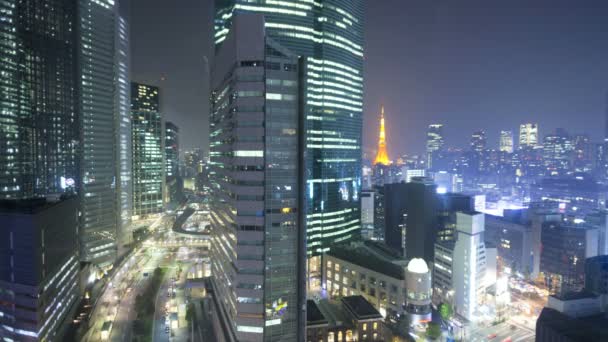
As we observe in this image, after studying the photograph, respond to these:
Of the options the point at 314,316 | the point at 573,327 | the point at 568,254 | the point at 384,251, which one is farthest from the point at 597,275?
the point at 314,316

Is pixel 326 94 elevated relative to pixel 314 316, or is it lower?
elevated

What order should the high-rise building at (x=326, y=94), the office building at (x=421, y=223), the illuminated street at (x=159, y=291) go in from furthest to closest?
1. the office building at (x=421, y=223)
2. the high-rise building at (x=326, y=94)
3. the illuminated street at (x=159, y=291)

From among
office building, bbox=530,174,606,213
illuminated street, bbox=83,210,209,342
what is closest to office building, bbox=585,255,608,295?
illuminated street, bbox=83,210,209,342

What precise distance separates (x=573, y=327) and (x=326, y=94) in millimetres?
71989

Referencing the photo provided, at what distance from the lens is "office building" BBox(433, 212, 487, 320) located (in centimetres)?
7938

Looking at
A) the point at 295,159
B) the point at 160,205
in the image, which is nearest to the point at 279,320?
the point at 295,159

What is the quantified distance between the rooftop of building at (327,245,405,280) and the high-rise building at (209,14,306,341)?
1291 inches

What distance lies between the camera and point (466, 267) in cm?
8056

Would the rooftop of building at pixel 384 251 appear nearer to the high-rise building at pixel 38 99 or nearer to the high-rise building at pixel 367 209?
the high-rise building at pixel 367 209

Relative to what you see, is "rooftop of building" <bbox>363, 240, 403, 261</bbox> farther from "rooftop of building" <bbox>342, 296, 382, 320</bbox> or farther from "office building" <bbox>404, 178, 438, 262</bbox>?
"rooftop of building" <bbox>342, 296, 382, 320</bbox>

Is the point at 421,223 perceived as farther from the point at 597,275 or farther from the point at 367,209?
the point at 367,209

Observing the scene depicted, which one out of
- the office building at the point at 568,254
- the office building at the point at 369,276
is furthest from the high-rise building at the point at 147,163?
the office building at the point at 568,254

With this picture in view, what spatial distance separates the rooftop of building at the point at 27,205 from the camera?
5520 centimetres

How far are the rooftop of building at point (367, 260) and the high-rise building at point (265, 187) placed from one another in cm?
3280
